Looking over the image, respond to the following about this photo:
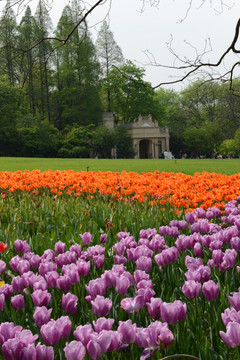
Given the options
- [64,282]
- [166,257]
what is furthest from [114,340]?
[166,257]

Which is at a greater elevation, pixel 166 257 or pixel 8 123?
pixel 8 123

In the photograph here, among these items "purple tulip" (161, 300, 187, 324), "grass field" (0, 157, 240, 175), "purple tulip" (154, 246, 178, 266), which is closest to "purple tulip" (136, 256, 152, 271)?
"purple tulip" (154, 246, 178, 266)

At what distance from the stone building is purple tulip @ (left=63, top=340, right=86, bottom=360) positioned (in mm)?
56553

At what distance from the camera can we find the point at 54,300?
83.8 inches

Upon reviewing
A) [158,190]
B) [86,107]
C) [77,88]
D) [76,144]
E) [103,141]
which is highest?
[77,88]

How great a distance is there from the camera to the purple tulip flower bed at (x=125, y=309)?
129 cm

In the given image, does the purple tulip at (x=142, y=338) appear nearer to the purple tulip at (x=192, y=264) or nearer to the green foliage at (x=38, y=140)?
the purple tulip at (x=192, y=264)

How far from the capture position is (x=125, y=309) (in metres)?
1.59

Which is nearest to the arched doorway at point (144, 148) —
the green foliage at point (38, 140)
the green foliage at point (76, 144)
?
the green foliage at point (76, 144)

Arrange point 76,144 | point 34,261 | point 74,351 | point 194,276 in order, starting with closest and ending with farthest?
point 74,351 → point 194,276 → point 34,261 → point 76,144

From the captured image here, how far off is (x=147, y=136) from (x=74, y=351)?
6229 cm

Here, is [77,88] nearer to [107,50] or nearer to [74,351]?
[107,50]

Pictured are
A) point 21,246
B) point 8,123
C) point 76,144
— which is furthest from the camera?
point 76,144

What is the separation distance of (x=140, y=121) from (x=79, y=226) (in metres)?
58.8
